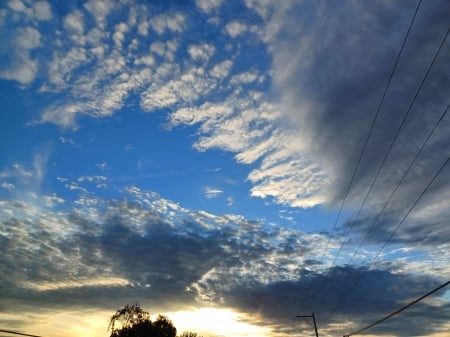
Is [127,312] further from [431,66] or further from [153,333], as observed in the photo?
[431,66]

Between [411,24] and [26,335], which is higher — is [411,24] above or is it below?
above

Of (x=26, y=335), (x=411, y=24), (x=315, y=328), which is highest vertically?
(x=411, y=24)

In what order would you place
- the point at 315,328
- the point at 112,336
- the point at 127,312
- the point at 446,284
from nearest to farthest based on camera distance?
the point at 446,284
the point at 315,328
the point at 112,336
the point at 127,312

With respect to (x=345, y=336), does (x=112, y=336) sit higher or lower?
higher

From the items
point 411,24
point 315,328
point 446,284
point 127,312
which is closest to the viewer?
point 411,24

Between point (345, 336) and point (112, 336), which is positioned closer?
point (345, 336)

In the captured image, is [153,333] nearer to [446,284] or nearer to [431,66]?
[446,284]

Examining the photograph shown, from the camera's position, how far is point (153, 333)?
63.9m

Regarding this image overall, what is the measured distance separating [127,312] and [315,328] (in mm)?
Result: 38702

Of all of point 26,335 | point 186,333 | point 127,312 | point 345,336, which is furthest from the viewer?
point 186,333

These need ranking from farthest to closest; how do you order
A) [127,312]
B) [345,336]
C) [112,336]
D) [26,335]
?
1. [127,312]
2. [112,336]
3. [345,336]
4. [26,335]

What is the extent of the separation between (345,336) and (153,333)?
136 ft

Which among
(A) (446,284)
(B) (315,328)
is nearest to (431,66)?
(A) (446,284)

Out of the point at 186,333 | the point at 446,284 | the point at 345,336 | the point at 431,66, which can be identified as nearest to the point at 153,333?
the point at 186,333
